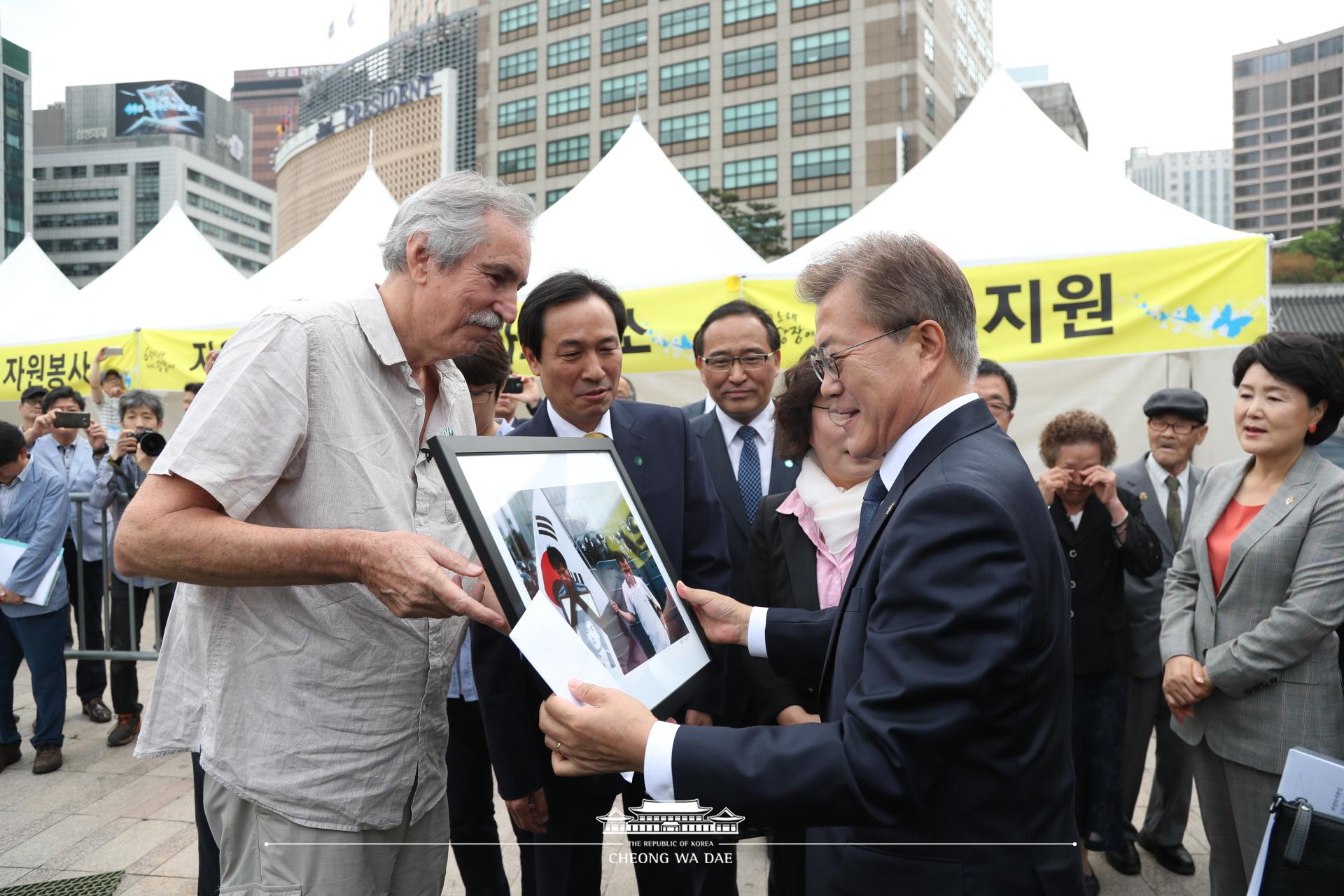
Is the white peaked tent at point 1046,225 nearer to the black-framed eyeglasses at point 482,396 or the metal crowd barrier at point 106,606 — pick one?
the black-framed eyeglasses at point 482,396

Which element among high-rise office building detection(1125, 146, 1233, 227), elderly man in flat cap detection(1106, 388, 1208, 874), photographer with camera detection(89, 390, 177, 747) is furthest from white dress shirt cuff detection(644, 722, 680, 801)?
high-rise office building detection(1125, 146, 1233, 227)

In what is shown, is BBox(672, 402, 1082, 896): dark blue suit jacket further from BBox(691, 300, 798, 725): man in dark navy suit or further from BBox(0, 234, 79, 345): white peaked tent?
BBox(0, 234, 79, 345): white peaked tent

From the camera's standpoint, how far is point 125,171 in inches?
3484

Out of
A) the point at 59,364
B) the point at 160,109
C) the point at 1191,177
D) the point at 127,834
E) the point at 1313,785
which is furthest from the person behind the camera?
the point at 1191,177

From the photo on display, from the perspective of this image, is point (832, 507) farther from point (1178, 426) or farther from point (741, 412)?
point (1178, 426)

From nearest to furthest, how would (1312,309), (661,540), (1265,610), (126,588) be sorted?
(661,540)
(1265,610)
(126,588)
(1312,309)

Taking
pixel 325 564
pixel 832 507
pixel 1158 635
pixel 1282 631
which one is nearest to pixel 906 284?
pixel 325 564

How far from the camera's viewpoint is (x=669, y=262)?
6305 mm

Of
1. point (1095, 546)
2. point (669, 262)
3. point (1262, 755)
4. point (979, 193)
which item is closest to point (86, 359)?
point (669, 262)

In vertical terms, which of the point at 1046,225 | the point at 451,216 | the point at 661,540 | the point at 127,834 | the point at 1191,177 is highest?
the point at 1191,177

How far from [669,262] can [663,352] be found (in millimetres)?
880

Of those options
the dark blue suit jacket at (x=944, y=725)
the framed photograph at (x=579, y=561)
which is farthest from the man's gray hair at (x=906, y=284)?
the framed photograph at (x=579, y=561)

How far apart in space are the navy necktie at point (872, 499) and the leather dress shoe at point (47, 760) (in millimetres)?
4986

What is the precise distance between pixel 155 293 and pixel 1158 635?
997cm
